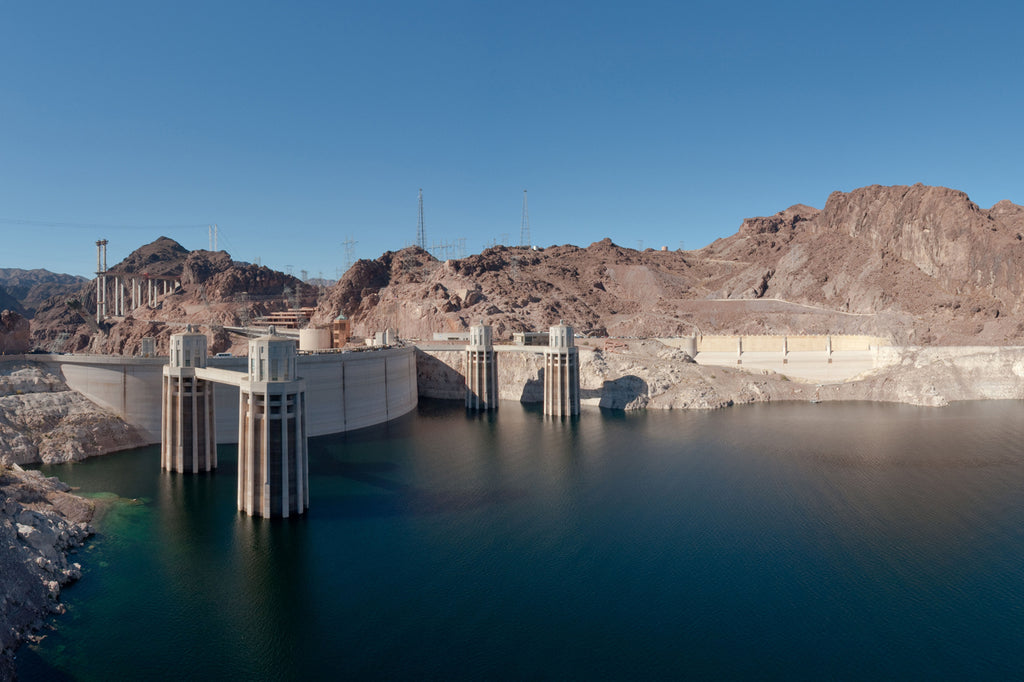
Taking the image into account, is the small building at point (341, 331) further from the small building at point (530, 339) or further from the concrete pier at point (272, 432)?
the concrete pier at point (272, 432)

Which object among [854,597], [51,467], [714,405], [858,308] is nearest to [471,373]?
[714,405]

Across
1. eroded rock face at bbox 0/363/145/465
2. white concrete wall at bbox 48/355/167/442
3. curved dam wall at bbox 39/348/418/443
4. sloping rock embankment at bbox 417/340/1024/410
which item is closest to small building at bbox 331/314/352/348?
sloping rock embankment at bbox 417/340/1024/410

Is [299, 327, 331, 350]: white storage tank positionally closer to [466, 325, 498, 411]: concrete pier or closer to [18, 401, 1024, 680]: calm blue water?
[466, 325, 498, 411]: concrete pier

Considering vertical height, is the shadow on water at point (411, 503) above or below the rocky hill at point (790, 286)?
below

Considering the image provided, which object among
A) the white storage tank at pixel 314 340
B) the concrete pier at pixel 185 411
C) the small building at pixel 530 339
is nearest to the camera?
the concrete pier at pixel 185 411

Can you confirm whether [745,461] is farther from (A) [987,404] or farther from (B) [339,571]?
(A) [987,404]

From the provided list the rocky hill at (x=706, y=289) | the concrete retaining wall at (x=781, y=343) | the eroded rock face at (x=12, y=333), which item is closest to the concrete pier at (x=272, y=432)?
the eroded rock face at (x=12, y=333)
